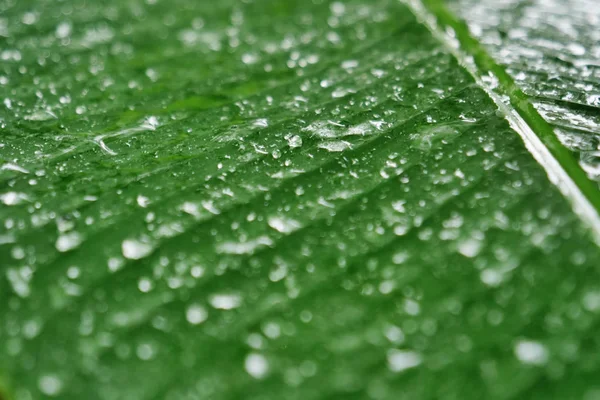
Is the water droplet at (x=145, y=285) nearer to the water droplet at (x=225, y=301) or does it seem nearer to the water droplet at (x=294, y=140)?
the water droplet at (x=225, y=301)

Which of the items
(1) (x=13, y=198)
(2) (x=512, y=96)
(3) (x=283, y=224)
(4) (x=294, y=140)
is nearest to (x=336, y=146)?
(4) (x=294, y=140)

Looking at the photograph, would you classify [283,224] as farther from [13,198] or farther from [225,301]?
[13,198]

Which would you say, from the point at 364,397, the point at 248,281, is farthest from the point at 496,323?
the point at 248,281

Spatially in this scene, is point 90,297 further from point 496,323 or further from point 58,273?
point 496,323

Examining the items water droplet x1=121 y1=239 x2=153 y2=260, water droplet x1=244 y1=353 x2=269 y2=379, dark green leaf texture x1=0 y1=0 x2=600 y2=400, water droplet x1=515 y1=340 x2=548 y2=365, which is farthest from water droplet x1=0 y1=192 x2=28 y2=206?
water droplet x1=515 y1=340 x2=548 y2=365

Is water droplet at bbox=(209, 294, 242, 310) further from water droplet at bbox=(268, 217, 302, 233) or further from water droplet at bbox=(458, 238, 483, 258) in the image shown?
water droplet at bbox=(458, 238, 483, 258)

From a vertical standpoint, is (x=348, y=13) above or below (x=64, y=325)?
above

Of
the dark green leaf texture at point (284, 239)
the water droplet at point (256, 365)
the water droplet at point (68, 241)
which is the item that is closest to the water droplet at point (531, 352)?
the dark green leaf texture at point (284, 239)
